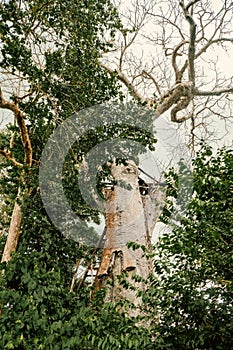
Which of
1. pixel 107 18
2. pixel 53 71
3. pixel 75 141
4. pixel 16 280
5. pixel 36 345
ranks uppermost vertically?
pixel 107 18

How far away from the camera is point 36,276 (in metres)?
3.92

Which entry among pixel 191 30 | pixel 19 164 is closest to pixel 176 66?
pixel 191 30

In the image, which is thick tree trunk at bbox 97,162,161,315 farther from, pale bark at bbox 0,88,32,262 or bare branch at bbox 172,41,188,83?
bare branch at bbox 172,41,188,83

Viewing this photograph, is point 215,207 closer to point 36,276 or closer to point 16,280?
point 36,276

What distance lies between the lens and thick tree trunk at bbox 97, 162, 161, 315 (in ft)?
13.0

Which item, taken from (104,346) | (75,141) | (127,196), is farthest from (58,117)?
(104,346)

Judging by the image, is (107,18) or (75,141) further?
(107,18)

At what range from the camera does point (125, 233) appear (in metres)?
4.27

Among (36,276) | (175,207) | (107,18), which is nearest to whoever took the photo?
(175,207)

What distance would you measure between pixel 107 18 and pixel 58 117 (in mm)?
1811

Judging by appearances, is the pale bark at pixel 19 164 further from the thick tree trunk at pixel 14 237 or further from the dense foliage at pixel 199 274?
the dense foliage at pixel 199 274

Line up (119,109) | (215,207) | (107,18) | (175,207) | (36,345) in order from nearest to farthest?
(215,207) → (175,207) → (36,345) → (119,109) → (107,18)

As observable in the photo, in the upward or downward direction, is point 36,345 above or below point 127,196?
below

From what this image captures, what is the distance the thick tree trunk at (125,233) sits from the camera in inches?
156
